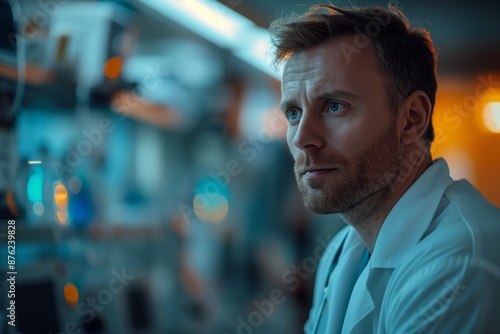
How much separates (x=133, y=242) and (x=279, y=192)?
1508mm

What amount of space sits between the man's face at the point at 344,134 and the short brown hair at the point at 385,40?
0.03 meters

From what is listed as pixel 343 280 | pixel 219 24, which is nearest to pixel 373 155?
pixel 343 280

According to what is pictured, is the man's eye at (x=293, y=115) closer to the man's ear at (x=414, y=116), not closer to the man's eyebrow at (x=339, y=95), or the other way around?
the man's eyebrow at (x=339, y=95)

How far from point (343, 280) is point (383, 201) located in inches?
10.0

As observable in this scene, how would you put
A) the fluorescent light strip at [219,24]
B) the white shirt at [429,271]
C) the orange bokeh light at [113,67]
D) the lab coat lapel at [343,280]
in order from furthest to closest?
1. the fluorescent light strip at [219,24]
2. the orange bokeh light at [113,67]
3. the lab coat lapel at [343,280]
4. the white shirt at [429,271]

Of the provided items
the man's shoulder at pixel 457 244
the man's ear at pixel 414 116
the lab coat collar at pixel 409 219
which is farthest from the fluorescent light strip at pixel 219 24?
the man's shoulder at pixel 457 244

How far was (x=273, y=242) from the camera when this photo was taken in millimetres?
4402

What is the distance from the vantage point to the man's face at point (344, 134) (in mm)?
1181

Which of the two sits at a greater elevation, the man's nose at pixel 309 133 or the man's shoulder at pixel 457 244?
the man's nose at pixel 309 133

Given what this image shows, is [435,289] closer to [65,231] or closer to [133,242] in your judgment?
[65,231]

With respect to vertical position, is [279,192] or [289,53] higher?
[289,53]

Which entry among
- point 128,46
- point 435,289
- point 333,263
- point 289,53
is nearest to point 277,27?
point 289,53

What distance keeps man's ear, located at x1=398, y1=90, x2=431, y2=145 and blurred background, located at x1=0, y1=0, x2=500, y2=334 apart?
2.52 ft

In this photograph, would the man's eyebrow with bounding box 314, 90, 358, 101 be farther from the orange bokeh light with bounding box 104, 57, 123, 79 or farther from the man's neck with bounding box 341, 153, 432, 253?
the orange bokeh light with bounding box 104, 57, 123, 79
